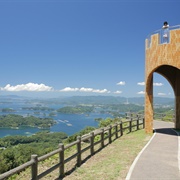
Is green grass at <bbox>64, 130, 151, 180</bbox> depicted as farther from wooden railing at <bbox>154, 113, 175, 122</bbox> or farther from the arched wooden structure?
wooden railing at <bbox>154, 113, 175, 122</bbox>

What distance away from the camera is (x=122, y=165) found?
831 centimetres

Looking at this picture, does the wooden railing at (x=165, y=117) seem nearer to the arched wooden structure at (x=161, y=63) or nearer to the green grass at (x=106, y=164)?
the arched wooden structure at (x=161, y=63)

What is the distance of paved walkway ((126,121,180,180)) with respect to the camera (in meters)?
7.11

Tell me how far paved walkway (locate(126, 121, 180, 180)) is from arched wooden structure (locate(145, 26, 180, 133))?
2.87 metres

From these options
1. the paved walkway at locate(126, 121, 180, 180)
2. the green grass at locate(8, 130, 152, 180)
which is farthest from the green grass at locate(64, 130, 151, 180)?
the paved walkway at locate(126, 121, 180, 180)

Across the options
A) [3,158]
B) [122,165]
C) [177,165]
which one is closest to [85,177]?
[122,165]

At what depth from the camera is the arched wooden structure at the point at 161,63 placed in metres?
12.7

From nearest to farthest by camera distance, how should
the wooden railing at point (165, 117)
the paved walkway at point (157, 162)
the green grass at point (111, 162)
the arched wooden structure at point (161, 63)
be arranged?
the paved walkway at point (157, 162)
the green grass at point (111, 162)
the arched wooden structure at point (161, 63)
the wooden railing at point (165, 117)

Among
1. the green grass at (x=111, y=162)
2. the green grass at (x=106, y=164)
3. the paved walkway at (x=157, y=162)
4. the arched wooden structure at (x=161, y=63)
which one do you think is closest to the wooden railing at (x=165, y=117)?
the arched wooden structure at (x=161, y=63)

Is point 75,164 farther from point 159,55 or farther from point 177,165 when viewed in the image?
point 159,55

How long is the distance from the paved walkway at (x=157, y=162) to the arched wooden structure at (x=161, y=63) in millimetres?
2868

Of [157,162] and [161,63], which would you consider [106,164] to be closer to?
[157,162]

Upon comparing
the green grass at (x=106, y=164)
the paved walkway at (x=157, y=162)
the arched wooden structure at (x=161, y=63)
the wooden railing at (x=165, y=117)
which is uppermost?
the arched wooden structure at (x=161, y=63)

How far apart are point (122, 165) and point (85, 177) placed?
5.74 ft
